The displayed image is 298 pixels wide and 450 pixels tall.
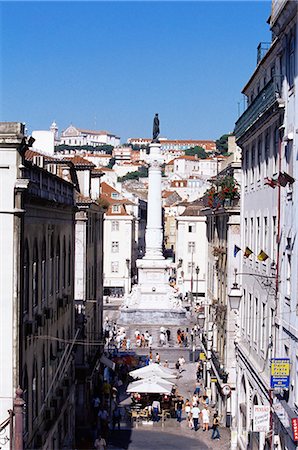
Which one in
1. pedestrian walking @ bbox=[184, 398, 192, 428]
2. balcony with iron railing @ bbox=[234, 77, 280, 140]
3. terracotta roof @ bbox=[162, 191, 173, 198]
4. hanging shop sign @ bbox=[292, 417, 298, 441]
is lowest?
pedestrian walking @ bbox=[184, 398, 192, 428]

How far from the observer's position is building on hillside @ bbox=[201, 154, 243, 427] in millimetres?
33531

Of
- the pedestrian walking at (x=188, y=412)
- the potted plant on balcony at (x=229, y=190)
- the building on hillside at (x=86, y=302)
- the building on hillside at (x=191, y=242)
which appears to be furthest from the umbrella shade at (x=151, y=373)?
the building on hillside at (x=191, y=242)

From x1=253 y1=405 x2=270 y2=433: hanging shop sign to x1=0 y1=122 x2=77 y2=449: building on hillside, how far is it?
18.2 ft

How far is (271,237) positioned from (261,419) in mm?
5183

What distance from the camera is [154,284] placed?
75.6 metres

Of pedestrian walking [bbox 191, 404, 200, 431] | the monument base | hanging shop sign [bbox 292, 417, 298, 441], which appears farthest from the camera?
the monument base

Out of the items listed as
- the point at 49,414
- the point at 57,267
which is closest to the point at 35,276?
the point at 49,414

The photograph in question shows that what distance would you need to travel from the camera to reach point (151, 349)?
5484cm

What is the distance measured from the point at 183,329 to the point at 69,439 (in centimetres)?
3867

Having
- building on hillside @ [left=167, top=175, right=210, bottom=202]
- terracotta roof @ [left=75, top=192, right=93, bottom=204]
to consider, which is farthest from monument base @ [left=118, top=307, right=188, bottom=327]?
building on hillside @ [left=167, top=175, right=210, bottom=202]

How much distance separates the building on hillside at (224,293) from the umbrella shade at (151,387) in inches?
93.4

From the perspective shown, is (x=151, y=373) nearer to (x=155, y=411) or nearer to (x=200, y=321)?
(x=155, y=411)

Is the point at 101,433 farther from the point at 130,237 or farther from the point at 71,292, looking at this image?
the point at 130,237

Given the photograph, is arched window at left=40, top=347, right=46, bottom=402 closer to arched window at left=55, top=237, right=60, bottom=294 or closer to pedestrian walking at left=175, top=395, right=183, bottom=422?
arched window at left=55, top=237, right=60, bottom=294
